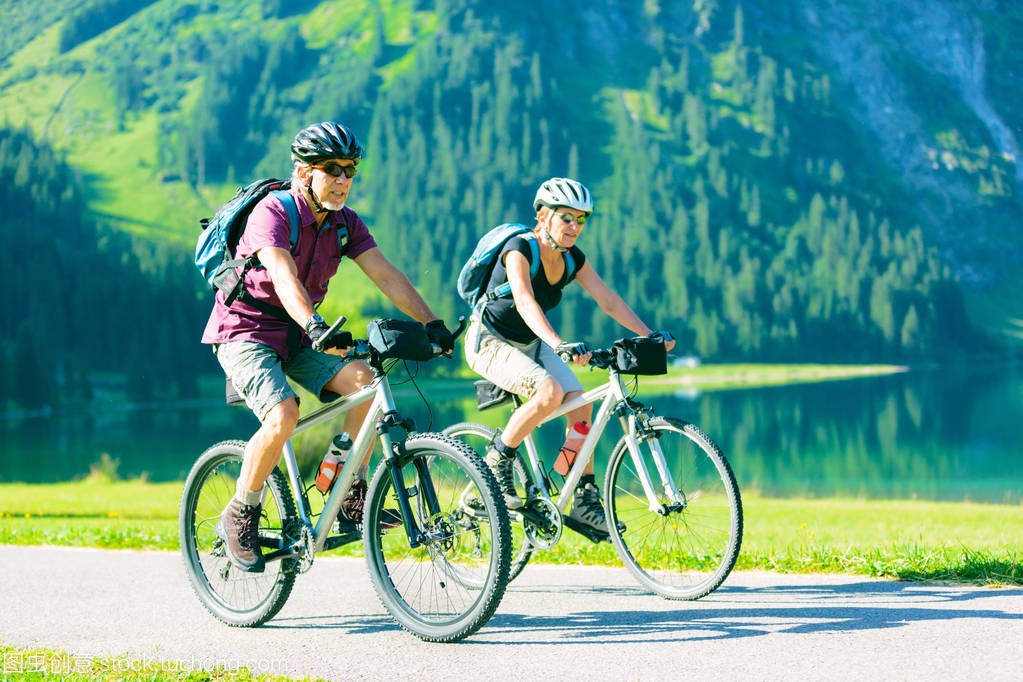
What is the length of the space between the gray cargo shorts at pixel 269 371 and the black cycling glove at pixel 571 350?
1.22 meters

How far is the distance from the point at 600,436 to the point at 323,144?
90.9 inches

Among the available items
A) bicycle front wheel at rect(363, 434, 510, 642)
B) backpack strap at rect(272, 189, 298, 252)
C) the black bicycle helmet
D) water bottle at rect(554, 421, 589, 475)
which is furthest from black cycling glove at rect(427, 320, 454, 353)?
water bottle at rect(554, 421, 589, 475)

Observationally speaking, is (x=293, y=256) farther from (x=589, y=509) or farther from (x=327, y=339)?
(x=589, y=509)

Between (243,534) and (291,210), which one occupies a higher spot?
(291,210)

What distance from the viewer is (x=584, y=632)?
6.01 meters

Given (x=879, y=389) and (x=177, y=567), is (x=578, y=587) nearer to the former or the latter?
(x=177, y=567)

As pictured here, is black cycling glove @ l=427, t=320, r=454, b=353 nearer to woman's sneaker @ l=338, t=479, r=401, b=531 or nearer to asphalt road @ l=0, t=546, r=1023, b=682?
woman's sneaker @ l=338, t=479, r=401, b=531

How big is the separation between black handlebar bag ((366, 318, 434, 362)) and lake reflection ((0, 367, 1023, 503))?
52429 millimetres

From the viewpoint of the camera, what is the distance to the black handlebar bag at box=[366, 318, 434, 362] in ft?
18.7

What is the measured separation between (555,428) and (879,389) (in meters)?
70.1

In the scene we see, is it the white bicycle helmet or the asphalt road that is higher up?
the white bicycle helmet

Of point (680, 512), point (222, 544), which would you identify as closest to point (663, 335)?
point (680, 512)

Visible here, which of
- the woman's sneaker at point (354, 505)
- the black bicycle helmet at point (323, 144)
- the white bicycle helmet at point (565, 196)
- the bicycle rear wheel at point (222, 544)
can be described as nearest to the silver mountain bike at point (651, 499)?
the woman's sneaker at point (354, 505)

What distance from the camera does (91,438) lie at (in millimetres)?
116000
